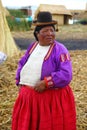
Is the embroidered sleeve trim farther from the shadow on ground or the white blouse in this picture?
the shadow on ground

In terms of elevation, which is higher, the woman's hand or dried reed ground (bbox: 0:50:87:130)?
the woman's hand

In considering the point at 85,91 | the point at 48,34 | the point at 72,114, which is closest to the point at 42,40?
the point at 48,34

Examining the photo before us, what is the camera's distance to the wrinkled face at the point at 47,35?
124 inches

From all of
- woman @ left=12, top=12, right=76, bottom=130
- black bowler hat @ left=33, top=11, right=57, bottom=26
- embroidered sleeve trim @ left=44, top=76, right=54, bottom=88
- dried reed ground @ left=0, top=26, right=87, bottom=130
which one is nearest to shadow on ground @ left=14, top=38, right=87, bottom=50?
dried reed ground @ left=0, top=26, right=87, bottom=130

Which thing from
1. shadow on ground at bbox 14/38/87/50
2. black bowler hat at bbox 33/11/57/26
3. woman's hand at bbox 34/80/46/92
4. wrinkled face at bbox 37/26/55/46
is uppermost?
black bowler hat at bbox 33/11/57/26

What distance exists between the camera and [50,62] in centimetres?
315

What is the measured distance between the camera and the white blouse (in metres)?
3.20

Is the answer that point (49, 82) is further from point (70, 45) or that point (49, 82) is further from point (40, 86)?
point (70, 45)

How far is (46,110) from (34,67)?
1.26ft

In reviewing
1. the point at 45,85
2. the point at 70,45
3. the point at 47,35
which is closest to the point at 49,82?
the point at 45,85

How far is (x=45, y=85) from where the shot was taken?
122 inches

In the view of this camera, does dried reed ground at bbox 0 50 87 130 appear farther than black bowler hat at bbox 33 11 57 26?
Yes

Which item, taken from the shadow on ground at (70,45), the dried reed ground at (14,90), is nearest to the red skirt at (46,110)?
the dried reed ground at (14,90)

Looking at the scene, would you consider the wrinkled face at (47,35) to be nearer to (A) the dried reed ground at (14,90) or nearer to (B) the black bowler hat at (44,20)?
(B) the black bowler hat at (44,20)
